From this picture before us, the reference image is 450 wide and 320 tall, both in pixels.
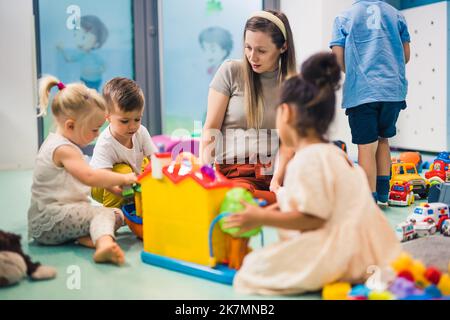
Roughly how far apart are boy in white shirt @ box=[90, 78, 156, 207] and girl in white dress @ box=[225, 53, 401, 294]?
662 mm

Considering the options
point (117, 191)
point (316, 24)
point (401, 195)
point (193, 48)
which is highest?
point (316, 24)

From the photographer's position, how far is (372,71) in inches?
75.5

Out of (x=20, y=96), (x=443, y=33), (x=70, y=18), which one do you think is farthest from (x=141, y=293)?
(x=443, y=33)

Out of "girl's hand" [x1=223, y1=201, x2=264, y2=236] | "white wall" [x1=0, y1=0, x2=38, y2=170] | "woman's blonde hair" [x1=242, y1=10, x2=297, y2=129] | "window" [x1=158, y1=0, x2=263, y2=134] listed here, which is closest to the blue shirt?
"woman's blonde hair" [x1=242, y1=10, x2=297, y2=129]

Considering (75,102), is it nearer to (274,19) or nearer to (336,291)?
(274,19)

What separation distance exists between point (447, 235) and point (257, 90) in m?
0.67

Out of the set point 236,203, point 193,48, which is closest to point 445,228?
point 236,203

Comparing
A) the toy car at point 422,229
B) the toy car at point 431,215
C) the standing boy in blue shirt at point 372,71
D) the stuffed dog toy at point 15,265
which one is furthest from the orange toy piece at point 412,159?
the stuffed dog toy at point 15,265

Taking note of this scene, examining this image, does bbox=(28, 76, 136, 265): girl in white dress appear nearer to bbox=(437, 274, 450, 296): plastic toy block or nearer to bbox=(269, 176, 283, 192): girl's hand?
bbox=(269, 176, 283, 192): girl's hand

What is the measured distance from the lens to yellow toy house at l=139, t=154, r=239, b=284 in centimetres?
114

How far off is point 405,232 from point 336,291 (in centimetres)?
56

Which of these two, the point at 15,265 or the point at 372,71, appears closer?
the point at 15,265

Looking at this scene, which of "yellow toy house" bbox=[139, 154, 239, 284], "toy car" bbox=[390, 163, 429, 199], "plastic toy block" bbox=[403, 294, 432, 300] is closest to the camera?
"plastic toy block" bbox=[403, 294, 432, 300]

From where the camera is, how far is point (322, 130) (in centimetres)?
104
